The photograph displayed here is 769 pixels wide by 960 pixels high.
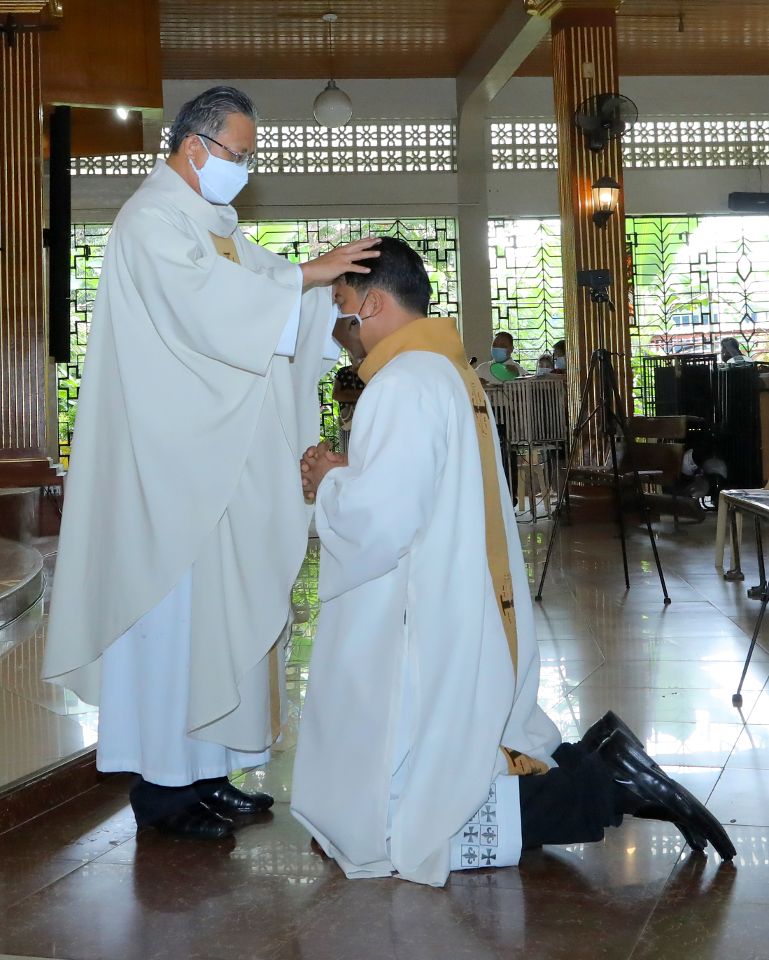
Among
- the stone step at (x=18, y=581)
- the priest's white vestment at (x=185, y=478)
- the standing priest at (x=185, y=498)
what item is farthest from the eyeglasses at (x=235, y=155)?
the stone step at (x=18, y=581)

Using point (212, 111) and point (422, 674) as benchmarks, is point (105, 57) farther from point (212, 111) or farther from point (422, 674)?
point (422, 674)

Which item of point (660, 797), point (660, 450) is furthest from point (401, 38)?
point (660, 797)

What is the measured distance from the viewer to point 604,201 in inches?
418

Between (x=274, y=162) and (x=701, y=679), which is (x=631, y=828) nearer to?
(x=701, y=679)

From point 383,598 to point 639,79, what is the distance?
14.5 metres

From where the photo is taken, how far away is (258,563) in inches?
116

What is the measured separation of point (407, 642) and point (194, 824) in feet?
2.55

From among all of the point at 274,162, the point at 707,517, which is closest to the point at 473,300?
the point at 274,162

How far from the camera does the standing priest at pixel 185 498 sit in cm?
284

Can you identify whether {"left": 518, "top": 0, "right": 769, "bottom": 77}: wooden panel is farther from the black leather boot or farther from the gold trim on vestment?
the black leather boot

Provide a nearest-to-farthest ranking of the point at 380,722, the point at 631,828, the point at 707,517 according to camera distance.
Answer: the point at 380,722
the point at 631,828
the point at 707,517

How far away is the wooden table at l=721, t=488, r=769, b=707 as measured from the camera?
3850mm

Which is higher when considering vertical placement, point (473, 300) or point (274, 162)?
point (274, 162)

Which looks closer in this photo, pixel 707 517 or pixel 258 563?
pixel 258 563
